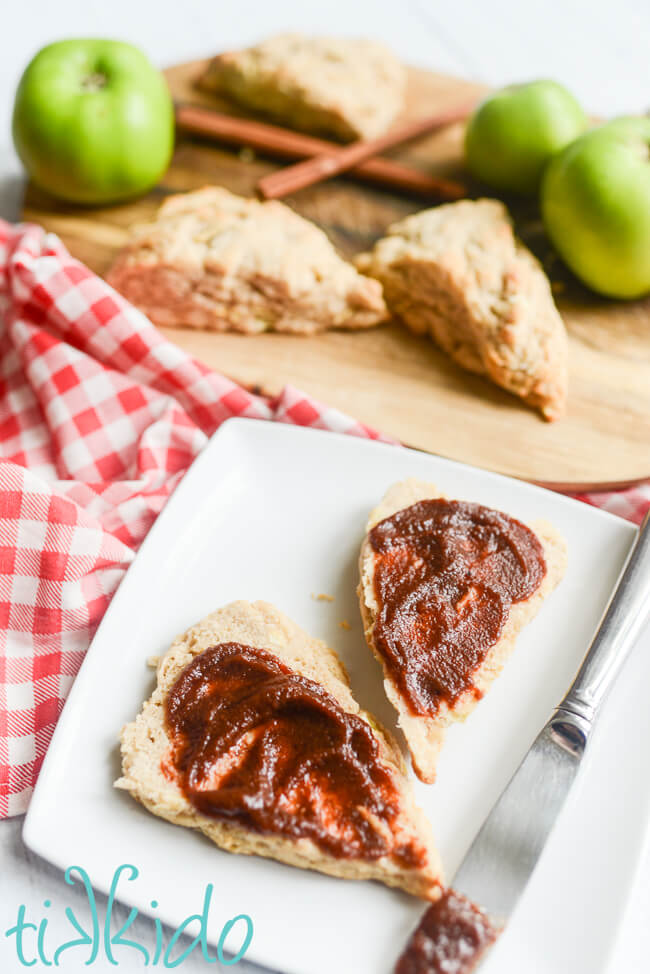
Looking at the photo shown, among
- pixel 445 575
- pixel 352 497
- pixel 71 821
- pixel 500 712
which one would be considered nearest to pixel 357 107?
pixel 352 497

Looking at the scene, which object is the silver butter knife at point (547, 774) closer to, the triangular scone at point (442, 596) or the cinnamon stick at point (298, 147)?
the triangular scone at point (442, 596)

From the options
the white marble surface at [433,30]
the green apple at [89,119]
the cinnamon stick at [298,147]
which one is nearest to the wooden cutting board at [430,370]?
the cinnamon stick at [298,147]

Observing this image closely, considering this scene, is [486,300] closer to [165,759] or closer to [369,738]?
[369,738]

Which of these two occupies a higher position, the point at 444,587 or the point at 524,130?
the point at 524,130

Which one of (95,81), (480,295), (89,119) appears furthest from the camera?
(95,81)

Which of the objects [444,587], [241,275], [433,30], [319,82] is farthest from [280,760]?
[433,30]

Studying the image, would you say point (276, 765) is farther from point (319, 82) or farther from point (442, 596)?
point (319, 82)

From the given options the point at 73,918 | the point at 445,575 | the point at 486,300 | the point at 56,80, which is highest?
the point at 56,80
